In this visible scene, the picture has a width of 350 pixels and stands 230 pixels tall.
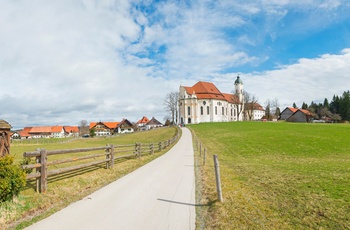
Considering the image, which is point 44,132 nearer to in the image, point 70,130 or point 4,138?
point 70,130

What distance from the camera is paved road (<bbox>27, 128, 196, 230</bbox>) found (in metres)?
5.37

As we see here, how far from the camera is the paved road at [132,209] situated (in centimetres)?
537

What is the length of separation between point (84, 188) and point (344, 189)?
8.35m

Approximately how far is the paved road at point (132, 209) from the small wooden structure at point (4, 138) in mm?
3069

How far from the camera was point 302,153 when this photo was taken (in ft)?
76.5

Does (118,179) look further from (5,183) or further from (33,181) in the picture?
(5,183)

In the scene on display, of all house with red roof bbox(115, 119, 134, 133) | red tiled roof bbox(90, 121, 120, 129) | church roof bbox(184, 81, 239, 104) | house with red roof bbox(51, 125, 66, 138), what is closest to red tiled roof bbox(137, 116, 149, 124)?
red tiled roof bbox(90, 121, 120, 129)

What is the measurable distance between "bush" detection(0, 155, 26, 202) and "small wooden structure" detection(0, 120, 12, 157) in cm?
197

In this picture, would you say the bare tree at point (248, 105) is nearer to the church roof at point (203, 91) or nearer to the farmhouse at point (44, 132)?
the church roof at point (203, 91)

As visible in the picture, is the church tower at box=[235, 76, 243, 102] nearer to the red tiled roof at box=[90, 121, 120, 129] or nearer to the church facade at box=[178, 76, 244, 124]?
the church facade at box=[178, 76, 244, 124]

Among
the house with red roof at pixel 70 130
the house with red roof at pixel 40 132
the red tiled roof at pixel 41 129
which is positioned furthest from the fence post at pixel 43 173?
the house with red roof at pixel 70 130

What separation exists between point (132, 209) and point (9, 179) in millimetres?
3071

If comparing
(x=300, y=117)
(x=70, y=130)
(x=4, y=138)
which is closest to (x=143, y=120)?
(x=70, y=130)

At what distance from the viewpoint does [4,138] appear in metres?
8.06
